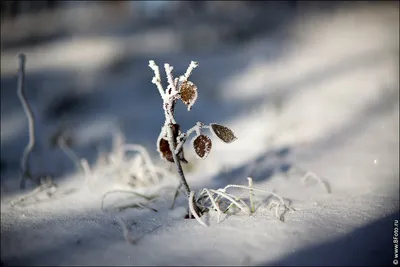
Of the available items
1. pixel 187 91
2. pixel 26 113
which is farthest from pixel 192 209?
pixel 26 113

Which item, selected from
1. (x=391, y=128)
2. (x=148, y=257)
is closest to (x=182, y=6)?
(x=391, y=128)

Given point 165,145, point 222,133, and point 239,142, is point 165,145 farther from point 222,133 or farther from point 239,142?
point 239,142

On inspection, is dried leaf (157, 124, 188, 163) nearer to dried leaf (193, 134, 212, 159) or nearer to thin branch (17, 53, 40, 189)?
dried leaf (193, 134, 212, 159)

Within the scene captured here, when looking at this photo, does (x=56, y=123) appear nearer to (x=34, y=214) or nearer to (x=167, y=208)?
(x=34, y=214)

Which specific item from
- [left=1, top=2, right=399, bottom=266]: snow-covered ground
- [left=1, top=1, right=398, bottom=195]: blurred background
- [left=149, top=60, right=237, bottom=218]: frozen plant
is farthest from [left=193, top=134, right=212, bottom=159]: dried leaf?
[left=1, top=1, right=398, bottom=195]: blurred background

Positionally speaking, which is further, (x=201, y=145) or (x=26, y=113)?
(x=26, y=113)

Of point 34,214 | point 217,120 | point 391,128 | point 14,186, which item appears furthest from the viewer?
point 217,120
